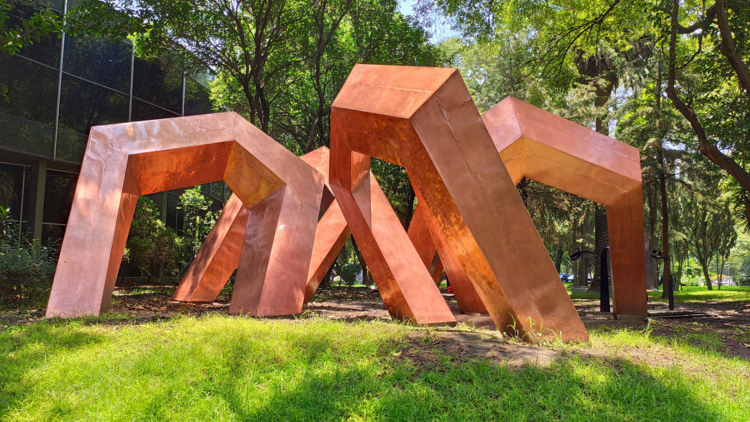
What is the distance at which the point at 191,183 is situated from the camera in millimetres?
9812

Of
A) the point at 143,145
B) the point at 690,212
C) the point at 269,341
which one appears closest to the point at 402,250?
the point at 269,341

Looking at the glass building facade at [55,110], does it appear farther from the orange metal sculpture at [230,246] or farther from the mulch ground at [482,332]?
the mulch ground at [482,332]

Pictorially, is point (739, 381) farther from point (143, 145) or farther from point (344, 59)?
point (344, 59)

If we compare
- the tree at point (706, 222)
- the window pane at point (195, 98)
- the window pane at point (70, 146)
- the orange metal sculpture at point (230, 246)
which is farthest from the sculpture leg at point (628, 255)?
the window pane at point (195, 98)

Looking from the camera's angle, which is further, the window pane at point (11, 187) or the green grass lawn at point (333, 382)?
the window pane at point (11, 187)

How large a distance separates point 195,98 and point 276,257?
16529 millimetres

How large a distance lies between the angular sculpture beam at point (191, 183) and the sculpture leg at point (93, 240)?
1 centimetres

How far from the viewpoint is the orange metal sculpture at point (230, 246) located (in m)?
10.6

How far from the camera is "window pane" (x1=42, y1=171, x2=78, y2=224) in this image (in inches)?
683

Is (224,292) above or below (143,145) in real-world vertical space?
below

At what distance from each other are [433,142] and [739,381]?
368cm

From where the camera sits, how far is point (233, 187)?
10.0 metres

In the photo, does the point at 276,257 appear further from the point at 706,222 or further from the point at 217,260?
the point at 706,222

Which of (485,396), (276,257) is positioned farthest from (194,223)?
(485,396)
